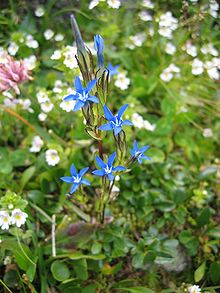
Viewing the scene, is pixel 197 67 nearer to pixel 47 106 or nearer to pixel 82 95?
pixel 47 106

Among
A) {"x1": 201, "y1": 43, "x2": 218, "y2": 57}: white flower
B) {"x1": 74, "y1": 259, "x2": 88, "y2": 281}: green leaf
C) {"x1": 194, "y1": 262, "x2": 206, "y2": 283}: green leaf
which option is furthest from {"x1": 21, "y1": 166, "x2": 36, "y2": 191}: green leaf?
{"x1": 201, "y1": 43, "x2": 218, "y2": 57}: white flower

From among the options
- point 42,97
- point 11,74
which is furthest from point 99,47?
point 42,97

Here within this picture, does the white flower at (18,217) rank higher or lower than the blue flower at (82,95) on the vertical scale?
lower

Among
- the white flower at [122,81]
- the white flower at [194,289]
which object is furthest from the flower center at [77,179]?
the white flower at [122,81]

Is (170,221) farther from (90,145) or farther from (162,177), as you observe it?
(90,145)

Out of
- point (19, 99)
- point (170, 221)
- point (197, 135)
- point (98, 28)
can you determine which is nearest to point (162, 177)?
point (170, 221)

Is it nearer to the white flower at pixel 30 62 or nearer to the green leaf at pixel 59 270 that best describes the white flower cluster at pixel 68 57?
the white flower at pixel 30 62

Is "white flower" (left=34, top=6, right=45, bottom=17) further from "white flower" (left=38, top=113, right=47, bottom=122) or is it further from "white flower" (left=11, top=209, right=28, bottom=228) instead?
"white flower" (left=11, top=209, right=28, bottom=228)
